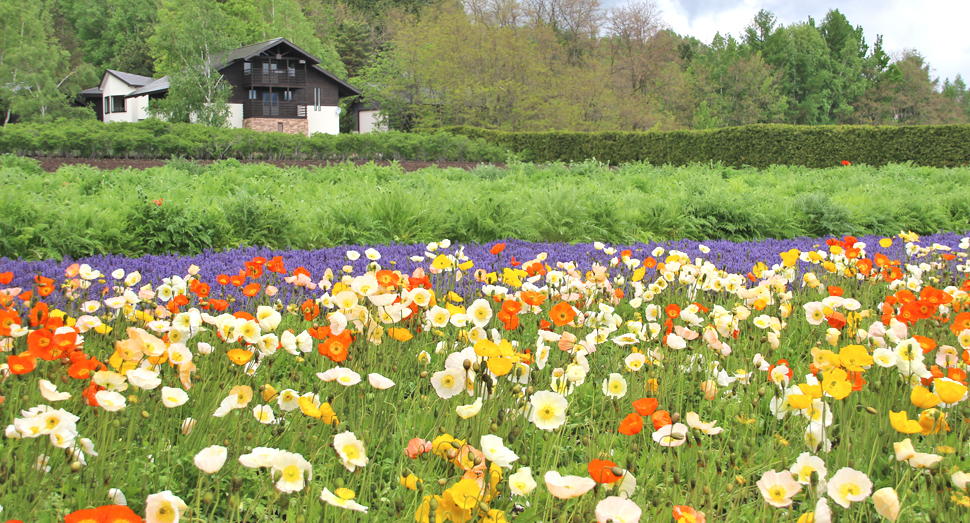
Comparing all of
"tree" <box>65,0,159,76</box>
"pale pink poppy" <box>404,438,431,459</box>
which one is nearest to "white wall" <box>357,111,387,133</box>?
"tree" <box>65,0,159,76</box>

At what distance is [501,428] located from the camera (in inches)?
85.1

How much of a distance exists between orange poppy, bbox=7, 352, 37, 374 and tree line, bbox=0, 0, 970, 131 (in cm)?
3300

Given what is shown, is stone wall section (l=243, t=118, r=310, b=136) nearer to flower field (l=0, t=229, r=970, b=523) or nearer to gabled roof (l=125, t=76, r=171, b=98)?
gabled roof (l=125, t=76, r=171, b=98)

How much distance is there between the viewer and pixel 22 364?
178cm

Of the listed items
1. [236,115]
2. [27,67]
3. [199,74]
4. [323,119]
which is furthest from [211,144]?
[27,67]

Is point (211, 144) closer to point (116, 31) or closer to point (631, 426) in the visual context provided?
point (631, 426)

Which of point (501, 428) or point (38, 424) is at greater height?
point (38, 424)

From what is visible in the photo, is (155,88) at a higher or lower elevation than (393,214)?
Answer: higher

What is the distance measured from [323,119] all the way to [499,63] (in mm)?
14073

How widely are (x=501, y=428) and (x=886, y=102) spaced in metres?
66.0

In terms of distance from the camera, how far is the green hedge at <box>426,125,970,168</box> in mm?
20734

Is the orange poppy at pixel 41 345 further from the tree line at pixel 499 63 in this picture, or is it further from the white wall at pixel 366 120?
the white wall at pixel 366 120

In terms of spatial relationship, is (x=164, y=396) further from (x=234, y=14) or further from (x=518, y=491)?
(x=234, y=14)

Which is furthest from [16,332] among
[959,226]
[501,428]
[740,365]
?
[959,226]
